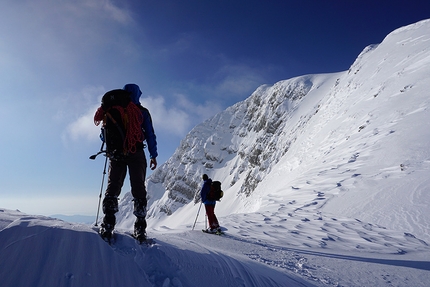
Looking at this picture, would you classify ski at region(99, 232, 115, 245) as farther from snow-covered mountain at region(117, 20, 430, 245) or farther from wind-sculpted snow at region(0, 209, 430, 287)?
snow-covered mountain at region(117, 20, 430, 245)

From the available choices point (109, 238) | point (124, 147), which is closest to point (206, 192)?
point (124, 147)

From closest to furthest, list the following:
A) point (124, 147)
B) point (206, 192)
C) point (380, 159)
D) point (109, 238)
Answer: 1. point (109, 238)
2. point (124, 147)
3. point (206, 192)
4. point (380, 159)

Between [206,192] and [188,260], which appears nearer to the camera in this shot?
[188,260]

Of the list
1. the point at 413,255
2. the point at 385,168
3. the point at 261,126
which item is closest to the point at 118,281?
the point at 413,255

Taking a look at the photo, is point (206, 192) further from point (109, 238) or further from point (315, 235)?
point (109, 238)

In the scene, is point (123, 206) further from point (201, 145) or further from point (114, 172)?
point (114, 172)

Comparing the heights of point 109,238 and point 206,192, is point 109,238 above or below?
below

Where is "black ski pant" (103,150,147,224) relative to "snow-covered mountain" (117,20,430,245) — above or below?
below

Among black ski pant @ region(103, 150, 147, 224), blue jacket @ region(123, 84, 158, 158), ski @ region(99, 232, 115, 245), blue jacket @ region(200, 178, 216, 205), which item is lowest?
ski @ region(99, 232, 115, 245)

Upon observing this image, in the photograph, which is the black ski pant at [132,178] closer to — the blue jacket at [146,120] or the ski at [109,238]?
the blue jacket at [146,120]

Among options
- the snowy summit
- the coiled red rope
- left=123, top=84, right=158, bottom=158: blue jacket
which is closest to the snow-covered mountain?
the snowy summit

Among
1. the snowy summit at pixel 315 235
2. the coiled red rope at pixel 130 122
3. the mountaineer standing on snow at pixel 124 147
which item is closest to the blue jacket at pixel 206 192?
the snowy summit at pixel 315 235

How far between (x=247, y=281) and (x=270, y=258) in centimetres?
146

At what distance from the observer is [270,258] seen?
4.00 meters
